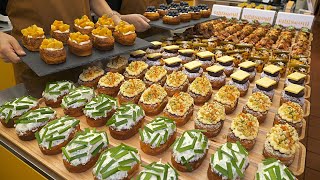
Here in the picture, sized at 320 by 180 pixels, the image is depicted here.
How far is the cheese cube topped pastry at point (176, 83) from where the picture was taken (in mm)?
2822

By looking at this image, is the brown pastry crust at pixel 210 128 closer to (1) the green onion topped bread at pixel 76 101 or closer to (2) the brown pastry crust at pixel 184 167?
(2) the brown pastry crust at pixel 184 167

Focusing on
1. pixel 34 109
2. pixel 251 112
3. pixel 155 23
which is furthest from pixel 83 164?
pixel 155 23

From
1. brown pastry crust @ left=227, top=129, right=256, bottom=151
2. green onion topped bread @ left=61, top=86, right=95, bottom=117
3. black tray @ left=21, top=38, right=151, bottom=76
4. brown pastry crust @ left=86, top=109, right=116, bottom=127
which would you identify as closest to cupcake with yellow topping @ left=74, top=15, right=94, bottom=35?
black tray @ left=21, top=38, right=151, bottom=76

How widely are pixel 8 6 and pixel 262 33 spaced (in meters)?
3.53

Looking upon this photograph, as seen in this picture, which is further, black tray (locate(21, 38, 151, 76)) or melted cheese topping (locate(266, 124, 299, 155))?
black tray (locate(21, 38, 151, 76))

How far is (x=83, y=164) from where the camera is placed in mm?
1876

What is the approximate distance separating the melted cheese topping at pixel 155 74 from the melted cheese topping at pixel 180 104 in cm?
47

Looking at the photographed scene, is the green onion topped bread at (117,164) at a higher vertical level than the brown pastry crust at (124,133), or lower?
higher

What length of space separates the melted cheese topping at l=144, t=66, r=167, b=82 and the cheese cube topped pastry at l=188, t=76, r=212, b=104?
1.19 feet

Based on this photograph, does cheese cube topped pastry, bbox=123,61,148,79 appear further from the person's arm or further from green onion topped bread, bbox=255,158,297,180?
green onion topped bread, bbox=255,158,297,180

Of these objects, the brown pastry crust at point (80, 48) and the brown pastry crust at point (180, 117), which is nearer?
the brown pastry crust at point (180, 117)

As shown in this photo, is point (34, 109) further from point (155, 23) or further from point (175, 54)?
point (155, 23)

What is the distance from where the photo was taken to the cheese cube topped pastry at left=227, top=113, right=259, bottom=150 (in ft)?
6.86

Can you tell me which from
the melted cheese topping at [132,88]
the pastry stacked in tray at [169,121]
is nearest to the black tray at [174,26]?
the pastry stacked in tray at [169,121]
